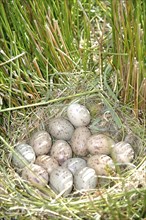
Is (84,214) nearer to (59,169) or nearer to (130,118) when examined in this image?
(59,169)

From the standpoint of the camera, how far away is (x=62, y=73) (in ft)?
4.93

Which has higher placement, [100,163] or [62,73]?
[62,73]

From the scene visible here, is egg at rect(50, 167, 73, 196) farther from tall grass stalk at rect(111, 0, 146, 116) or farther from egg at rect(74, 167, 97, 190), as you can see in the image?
tall grass stalk at rect(111, 0, 146, 116)

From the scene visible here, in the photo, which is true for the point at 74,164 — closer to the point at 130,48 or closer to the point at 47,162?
the point at 47,162

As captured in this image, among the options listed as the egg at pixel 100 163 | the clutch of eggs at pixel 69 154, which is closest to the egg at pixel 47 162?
the clutch of eggs at pixel 69 154

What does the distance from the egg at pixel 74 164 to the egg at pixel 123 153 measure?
0.32 ft

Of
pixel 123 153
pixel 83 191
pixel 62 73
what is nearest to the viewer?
pixel 83 191

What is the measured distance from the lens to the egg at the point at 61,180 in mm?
1312

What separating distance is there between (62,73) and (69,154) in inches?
9.8

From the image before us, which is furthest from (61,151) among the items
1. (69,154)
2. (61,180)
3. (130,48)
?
(130,48)

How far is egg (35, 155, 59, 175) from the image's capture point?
1395 mm

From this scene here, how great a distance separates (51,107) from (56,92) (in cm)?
5

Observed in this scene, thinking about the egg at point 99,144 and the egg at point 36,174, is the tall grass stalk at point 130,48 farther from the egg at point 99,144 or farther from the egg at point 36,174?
the egg at point 36,174

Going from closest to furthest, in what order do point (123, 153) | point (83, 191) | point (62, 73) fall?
point (83, 191), point (123, 153), point (62, 73)
